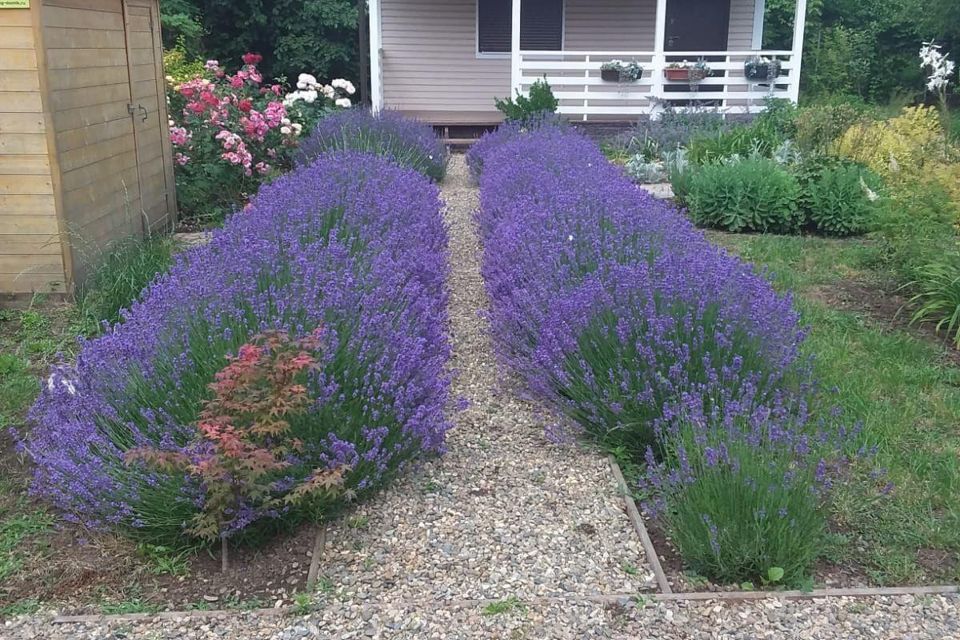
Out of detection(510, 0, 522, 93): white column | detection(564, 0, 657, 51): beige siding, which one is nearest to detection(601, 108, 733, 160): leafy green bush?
detection(510, 0, 522, 93): white column

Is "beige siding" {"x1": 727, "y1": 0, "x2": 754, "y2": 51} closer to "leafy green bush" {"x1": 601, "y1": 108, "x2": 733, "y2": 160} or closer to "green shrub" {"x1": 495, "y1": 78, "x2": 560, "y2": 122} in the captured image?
Result: "leafy green bush" {"x1": 601, "y1": 108, "x2": 733, "y2": 160}

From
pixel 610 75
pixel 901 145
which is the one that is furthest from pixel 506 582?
pixel 610 75

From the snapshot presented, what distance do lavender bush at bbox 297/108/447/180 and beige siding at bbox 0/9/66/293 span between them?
344 cm

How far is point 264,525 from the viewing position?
10.6 feet

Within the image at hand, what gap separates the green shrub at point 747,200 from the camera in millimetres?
8242

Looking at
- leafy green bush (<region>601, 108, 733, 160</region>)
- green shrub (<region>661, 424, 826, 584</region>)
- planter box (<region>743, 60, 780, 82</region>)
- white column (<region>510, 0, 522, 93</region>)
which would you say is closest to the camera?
green shrub (<region>661, 424, 826, 584</region>)

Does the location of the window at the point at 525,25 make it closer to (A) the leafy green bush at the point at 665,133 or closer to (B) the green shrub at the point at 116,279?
(A) the leafy green bush at the point at 665,133

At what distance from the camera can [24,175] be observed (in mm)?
5645

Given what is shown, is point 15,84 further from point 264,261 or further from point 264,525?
point 264,525

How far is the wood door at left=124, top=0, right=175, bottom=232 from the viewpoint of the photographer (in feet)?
23.7

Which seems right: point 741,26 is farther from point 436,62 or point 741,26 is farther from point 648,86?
point 436,62

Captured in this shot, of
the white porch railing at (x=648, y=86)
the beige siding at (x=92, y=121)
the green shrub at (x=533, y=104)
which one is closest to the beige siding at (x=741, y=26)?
the white porch railing at (x=648, y=86)

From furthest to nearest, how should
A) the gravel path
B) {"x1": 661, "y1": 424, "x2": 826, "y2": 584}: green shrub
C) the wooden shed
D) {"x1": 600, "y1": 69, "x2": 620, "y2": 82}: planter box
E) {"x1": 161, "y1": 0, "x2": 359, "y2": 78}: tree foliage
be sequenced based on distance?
{"x1": 161, "y1": 0, "x2": 359, "y2": 78}: tree foliage → {"x1": 600, "y1": 69, "x2": 620, "y2": 82}: planter box → the wooden shed → {"x1": 661, "y1": 424, "x2": 826, "y2": 584}: green shrub → the gravel path

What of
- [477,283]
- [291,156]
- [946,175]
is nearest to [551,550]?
[477,283]
